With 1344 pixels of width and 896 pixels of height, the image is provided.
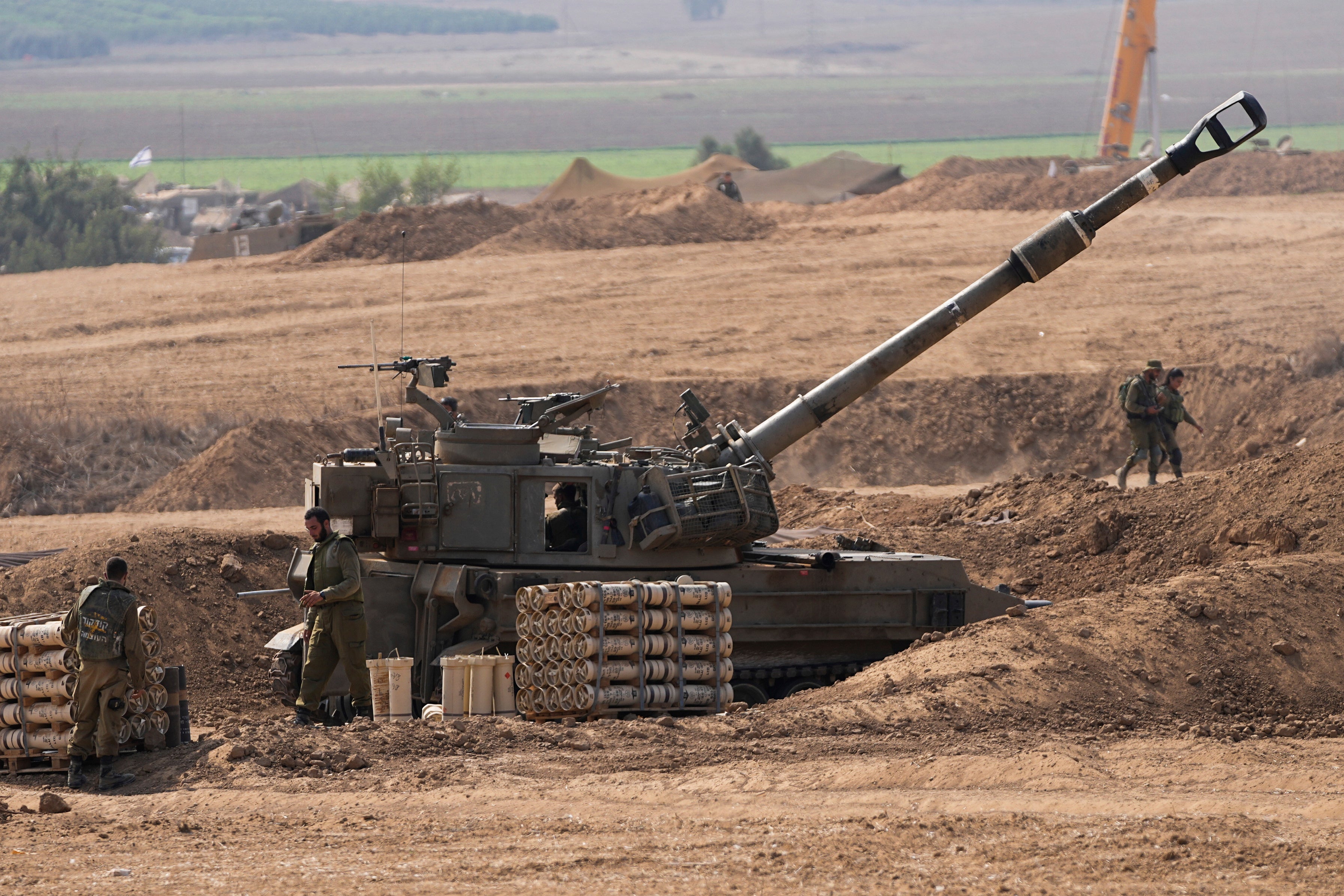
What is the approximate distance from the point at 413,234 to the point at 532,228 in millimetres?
2490

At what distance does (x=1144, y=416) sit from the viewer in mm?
21188

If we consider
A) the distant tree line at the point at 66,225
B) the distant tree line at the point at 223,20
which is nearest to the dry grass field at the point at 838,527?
the distant tree line at the point at 66,225

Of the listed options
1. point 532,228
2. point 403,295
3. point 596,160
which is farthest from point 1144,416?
point 596,160

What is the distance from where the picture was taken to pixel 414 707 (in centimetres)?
1326

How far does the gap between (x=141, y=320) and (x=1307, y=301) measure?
67.7 ft

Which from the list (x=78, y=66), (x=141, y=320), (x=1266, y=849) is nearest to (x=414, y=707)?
(x=1266, y=849)

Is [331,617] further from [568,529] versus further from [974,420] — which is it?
[974,420]

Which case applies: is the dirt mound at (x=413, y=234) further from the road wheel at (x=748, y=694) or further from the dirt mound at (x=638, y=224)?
the road wheel at (x=748, y=694)

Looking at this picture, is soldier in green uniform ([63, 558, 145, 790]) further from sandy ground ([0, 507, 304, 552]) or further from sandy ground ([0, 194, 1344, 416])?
sandy ground ([0, 194, 1344, 416])

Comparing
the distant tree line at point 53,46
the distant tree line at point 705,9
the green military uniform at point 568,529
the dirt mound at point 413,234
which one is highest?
the distant tree line at point 705,9

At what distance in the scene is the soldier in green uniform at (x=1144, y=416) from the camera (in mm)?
21109

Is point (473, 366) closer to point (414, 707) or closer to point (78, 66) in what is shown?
point (414, 707)

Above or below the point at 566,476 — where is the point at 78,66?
above

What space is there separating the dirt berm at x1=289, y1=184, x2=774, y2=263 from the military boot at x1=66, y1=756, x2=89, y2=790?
2293 cm
